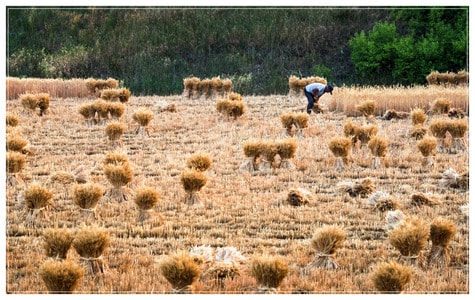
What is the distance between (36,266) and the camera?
17.9ft

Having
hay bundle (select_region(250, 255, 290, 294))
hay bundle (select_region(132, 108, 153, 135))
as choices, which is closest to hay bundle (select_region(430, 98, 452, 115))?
hay bundle (select_region(132, 108, 153, 135))

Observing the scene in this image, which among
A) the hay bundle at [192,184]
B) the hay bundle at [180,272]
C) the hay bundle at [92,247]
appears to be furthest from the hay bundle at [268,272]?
the hay bundle at [192,184]

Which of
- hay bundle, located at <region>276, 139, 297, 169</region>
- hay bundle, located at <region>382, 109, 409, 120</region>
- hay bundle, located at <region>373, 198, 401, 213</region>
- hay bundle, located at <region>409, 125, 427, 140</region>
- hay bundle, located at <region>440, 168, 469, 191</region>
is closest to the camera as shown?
hay bundle, located at <region>373, 198, 401, 213</region>

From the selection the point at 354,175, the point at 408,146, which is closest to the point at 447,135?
the point at 408,146

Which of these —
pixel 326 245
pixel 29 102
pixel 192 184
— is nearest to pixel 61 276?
pixel 326 245

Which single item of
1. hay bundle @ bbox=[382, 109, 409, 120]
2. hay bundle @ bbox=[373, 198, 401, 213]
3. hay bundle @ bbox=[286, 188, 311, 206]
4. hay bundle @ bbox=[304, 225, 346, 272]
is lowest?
hay bundle @ bbox=[304, 225, 346, 272]

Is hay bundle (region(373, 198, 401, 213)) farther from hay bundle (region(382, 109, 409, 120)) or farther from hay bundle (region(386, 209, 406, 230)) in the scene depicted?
hay bundle (region(382, 109, 409, 120))

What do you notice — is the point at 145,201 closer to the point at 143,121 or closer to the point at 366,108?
the point at 143,121

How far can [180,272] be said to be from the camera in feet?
15.5

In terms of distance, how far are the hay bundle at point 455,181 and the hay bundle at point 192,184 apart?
260cm

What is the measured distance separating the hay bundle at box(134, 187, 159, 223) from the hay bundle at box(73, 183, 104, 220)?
0.36m

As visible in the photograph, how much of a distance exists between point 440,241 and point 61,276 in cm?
274

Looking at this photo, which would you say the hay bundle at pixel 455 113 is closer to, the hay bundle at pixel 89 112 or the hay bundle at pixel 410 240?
the hay bundle at pixel 89 112

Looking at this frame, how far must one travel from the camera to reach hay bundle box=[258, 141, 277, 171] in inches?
338
